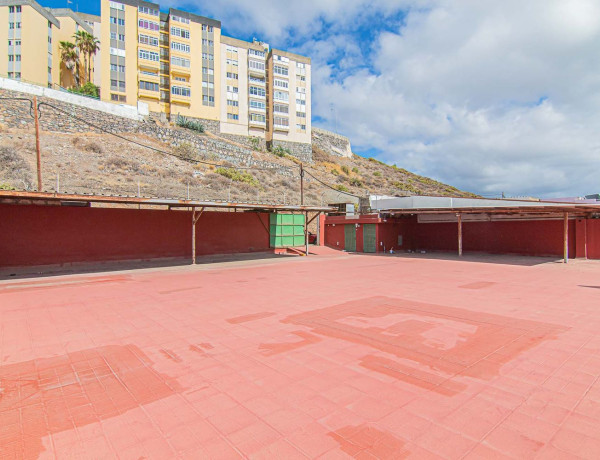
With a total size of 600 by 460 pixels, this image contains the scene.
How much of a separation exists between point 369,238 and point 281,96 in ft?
128

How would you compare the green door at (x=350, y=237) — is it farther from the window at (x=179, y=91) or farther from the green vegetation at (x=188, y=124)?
the window at (x=179, y=91)

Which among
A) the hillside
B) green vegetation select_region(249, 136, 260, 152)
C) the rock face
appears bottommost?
the hillside

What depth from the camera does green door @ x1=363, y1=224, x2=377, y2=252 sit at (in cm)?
2275

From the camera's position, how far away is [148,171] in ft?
101

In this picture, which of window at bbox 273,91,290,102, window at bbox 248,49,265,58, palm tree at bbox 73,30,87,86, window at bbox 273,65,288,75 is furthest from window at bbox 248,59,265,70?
palm tree at bbox 73,30,87,86

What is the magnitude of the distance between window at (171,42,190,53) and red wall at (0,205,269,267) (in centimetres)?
3866

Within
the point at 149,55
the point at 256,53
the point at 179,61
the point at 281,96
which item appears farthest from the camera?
the point at 281,96

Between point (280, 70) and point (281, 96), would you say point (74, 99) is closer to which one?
point (281, 96)

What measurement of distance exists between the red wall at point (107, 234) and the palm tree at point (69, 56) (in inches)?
1709

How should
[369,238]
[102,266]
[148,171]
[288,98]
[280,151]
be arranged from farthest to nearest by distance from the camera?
1. [288,98]
2. [280,151]
3. [148,171]
4. [369,238]
5. [102,266]

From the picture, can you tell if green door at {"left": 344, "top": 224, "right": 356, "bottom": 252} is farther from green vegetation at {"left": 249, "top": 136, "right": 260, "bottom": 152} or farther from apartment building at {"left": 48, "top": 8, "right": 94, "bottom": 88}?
apartment building at {"left": 48, "top": 8, "right": 94, "bottom": 88}

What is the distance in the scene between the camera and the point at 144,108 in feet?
138

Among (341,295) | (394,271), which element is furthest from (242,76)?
(341,295)

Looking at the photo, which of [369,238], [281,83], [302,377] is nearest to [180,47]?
[281,83]
